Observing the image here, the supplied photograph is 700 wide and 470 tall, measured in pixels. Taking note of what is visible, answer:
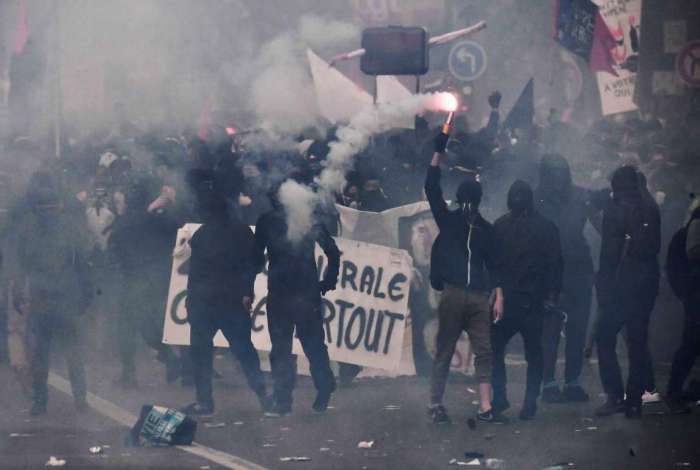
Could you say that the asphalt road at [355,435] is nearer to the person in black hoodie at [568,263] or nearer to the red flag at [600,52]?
the person in black hoodie at [568,263]

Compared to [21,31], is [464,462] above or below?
below

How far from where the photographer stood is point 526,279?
12.1 m

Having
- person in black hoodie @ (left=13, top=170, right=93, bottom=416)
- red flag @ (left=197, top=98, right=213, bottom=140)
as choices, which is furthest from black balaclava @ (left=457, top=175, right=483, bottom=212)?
red flag @ (left=197, top=98, right=213, bottom=140)

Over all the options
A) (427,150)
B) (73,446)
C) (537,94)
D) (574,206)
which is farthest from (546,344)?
(537,94)

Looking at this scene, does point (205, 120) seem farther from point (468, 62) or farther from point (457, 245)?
point (468, 62)

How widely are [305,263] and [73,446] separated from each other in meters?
2.44

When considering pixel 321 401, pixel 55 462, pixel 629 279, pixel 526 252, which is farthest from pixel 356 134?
pixel 55 462

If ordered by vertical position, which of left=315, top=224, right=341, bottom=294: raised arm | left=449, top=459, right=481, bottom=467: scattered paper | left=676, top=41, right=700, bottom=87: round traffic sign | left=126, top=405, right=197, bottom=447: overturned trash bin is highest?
left=676, top=41, right=700, bottom=87: round traffic sign

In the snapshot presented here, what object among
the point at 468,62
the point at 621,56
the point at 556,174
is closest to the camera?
the point at 556,174

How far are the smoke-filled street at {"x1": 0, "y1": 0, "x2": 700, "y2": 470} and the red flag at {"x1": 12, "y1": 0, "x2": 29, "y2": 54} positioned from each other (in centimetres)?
4

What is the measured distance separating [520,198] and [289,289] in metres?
1.86

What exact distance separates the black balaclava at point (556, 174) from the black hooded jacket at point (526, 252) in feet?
3.20

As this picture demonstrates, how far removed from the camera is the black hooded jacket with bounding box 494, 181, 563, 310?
12.1 metres

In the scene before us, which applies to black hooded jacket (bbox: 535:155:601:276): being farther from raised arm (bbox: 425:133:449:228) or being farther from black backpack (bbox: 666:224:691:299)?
raised arm (bbox: 425:133:449:228)
